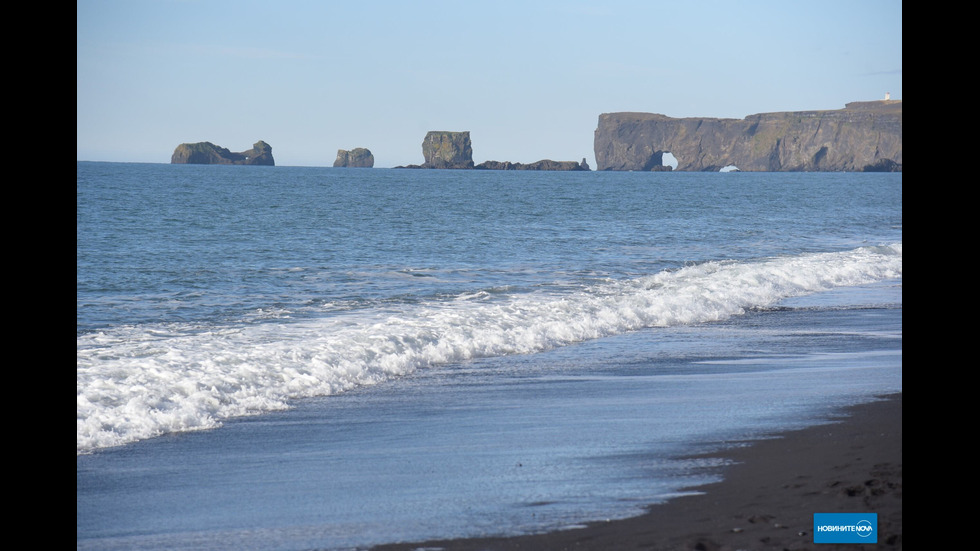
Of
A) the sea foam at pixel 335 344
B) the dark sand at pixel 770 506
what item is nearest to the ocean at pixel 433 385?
the sea foam at pixel 335 344

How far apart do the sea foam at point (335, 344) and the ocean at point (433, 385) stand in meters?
0.04

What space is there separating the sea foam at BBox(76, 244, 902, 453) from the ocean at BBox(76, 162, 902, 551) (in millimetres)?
36

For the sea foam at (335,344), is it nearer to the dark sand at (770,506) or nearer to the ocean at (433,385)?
the ocean at (433,385)

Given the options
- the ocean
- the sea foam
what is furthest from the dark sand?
the sea foam

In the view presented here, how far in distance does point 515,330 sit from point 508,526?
6917 mm

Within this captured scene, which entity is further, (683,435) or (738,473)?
(683,435)

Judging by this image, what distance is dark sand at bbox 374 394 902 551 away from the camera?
14.9 ft

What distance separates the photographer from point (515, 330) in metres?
11.7

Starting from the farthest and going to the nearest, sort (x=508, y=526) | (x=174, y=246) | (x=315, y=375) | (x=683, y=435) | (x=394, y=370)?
(x=174, y=246) < (x=394, y=370) < (x=315, y=375) < (x=683, y=435) < (x=508, y=526)

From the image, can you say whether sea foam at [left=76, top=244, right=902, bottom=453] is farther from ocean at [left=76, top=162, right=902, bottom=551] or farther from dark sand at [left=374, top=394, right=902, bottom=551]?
dark sand at [left=374, top=394, right=902, bottom=551]

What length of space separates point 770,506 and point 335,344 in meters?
6.08
